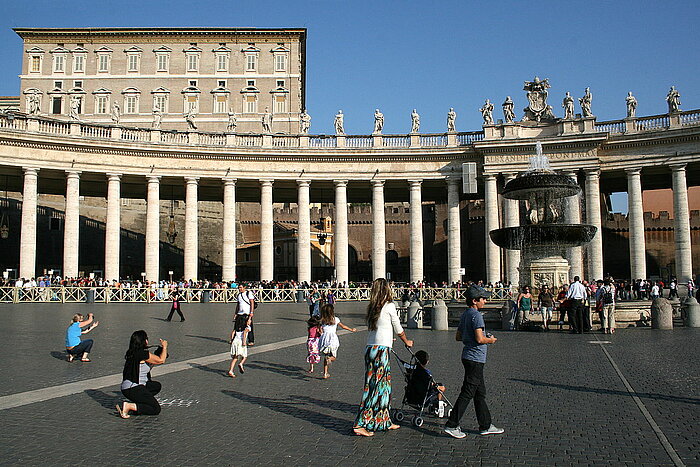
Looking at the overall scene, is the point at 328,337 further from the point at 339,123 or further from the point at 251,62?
the point at 251,62

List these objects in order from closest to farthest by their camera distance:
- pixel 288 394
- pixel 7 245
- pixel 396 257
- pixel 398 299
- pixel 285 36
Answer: pixel 288 394 < pixel 398 299 < pixel 7 245 < pixel 396 257 < pixel 285 36

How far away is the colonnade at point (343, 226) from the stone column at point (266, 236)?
0.07 meters

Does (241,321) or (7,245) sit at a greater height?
(7,245)

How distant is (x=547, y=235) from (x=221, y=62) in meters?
54.0

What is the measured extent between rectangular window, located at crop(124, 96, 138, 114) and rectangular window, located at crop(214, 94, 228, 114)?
8.27 metres

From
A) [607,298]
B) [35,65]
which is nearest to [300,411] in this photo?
[607,298]

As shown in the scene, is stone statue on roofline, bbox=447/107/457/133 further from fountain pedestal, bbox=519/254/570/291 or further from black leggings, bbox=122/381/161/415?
black leggings, bbox=122/381/161/415

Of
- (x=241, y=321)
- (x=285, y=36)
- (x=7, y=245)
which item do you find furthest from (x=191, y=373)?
(x=285, y=36)

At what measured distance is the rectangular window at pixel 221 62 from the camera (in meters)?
70.1

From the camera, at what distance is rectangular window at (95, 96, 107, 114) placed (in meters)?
68.2

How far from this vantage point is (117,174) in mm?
41688

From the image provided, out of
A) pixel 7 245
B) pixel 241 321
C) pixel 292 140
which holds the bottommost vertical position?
pixel 241 321

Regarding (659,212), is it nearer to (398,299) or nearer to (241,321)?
(398,299)

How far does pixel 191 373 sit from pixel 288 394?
2.90 meters
